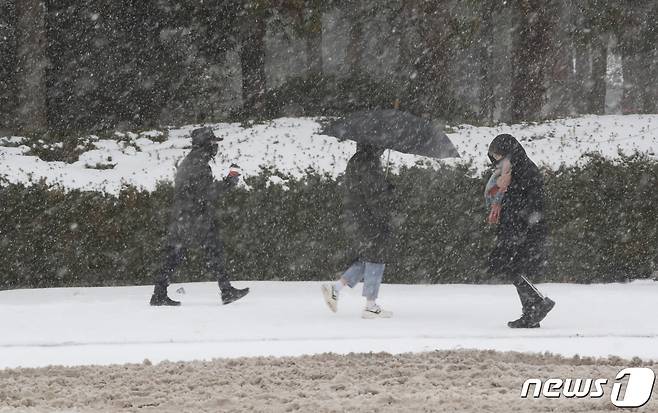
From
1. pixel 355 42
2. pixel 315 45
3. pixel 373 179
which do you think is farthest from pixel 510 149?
pixel 315 45

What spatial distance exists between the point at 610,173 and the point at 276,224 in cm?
379

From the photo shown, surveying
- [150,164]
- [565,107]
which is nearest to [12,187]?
[150,164]

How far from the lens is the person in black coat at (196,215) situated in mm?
10641

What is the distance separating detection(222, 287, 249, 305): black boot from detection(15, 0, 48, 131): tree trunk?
7.76 m

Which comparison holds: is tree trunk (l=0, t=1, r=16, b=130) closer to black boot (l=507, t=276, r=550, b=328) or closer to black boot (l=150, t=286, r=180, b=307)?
black boot (l=150, t=286, r=180, b=307)

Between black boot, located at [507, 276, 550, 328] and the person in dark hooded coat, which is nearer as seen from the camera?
black boot, located at [507, 276, 550, 328]

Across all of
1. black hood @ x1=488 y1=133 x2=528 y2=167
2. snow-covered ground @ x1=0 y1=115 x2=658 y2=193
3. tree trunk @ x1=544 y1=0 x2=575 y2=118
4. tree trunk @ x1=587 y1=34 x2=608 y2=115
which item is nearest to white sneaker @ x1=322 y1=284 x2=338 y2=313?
black hood @ x1=488 y1=133 x2=528 y2=167

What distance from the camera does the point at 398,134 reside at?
32.2ft

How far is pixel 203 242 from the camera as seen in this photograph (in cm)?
A: 1066

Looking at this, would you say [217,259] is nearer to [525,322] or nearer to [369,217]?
[369,217]

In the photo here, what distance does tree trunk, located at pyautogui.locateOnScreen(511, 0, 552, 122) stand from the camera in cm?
1856

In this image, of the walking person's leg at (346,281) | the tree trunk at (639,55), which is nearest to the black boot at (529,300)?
the walking person's leg at (346,281)

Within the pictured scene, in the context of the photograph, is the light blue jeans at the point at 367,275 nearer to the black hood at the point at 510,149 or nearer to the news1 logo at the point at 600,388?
the black hood at the point at 510,149

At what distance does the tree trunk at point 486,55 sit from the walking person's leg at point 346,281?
9.95m
